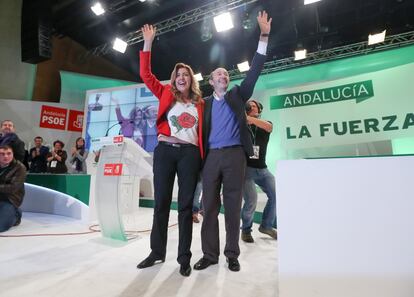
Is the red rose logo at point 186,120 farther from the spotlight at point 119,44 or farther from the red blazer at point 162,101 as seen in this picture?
the spotlight at point 119,44

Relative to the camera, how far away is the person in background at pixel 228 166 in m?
1.63

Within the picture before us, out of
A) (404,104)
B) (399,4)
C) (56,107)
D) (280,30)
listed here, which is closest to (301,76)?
(280,30)

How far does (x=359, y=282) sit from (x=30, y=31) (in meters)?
7.76

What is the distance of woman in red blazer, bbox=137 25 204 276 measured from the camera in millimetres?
1604

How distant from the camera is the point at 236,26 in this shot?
5.82 meters

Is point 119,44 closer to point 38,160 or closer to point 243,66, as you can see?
point 243,66

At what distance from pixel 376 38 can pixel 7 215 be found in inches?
250

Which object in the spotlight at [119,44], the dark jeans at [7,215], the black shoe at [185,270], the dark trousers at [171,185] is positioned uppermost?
the spotlight at [119,44]

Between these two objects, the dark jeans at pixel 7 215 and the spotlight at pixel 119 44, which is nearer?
the dark jeans at pixel 7 215

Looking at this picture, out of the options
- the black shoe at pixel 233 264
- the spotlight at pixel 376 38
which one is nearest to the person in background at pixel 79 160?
the black shoe at pixel 233 264

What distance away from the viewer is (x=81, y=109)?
7.58 m

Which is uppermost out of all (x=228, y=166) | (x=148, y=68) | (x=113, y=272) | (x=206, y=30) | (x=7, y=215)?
(x=206, y=30)

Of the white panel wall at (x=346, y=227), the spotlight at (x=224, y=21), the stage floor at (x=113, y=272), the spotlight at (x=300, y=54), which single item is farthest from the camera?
the spotlight at (x=300, y=54)

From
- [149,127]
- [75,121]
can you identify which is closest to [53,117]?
[75,121]
